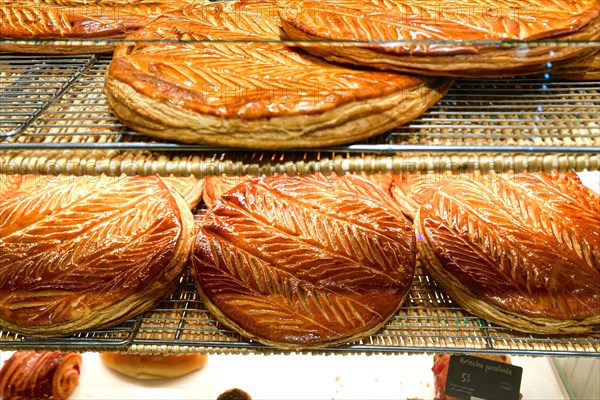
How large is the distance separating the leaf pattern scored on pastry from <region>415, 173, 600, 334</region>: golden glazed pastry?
3.09ft

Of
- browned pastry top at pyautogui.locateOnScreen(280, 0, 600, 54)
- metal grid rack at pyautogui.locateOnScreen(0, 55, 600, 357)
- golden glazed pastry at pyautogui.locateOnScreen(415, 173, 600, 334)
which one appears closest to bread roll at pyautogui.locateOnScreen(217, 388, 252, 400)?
metal grid rack at pyautogui.locateOnScreen(0, 55, 600, 357)

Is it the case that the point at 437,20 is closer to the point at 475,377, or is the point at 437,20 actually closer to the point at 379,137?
the point at 379,137

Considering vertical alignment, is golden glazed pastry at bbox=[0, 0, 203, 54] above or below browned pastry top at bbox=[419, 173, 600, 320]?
above

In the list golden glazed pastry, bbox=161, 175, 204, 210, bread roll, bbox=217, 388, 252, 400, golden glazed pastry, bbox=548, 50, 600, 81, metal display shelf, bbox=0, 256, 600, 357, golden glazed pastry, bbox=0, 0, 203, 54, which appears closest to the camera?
golden glazed pastry, bbox=548, 50, 600, 81

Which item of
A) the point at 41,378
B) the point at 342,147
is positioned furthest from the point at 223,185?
the point at 41,378

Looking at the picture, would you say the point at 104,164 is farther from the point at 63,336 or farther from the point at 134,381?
the point at 134,381

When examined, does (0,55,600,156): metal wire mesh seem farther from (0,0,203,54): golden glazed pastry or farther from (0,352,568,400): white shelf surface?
(0,352,568,400): white shelf surface

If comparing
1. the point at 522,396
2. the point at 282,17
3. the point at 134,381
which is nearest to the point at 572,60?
the point at 282,17

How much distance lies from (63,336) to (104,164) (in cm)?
72

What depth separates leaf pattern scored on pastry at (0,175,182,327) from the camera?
1.60m

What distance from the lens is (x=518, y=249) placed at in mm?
1700

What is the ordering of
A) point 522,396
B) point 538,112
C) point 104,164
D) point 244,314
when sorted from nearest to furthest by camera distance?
point 104,164 < point 538,112 < point 244,314 < point 522,396

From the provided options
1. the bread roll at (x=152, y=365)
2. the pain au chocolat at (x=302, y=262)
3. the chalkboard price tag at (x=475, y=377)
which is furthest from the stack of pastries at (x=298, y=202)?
the bread roll at (x=152, y=365)

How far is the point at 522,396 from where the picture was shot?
2.32 metres
